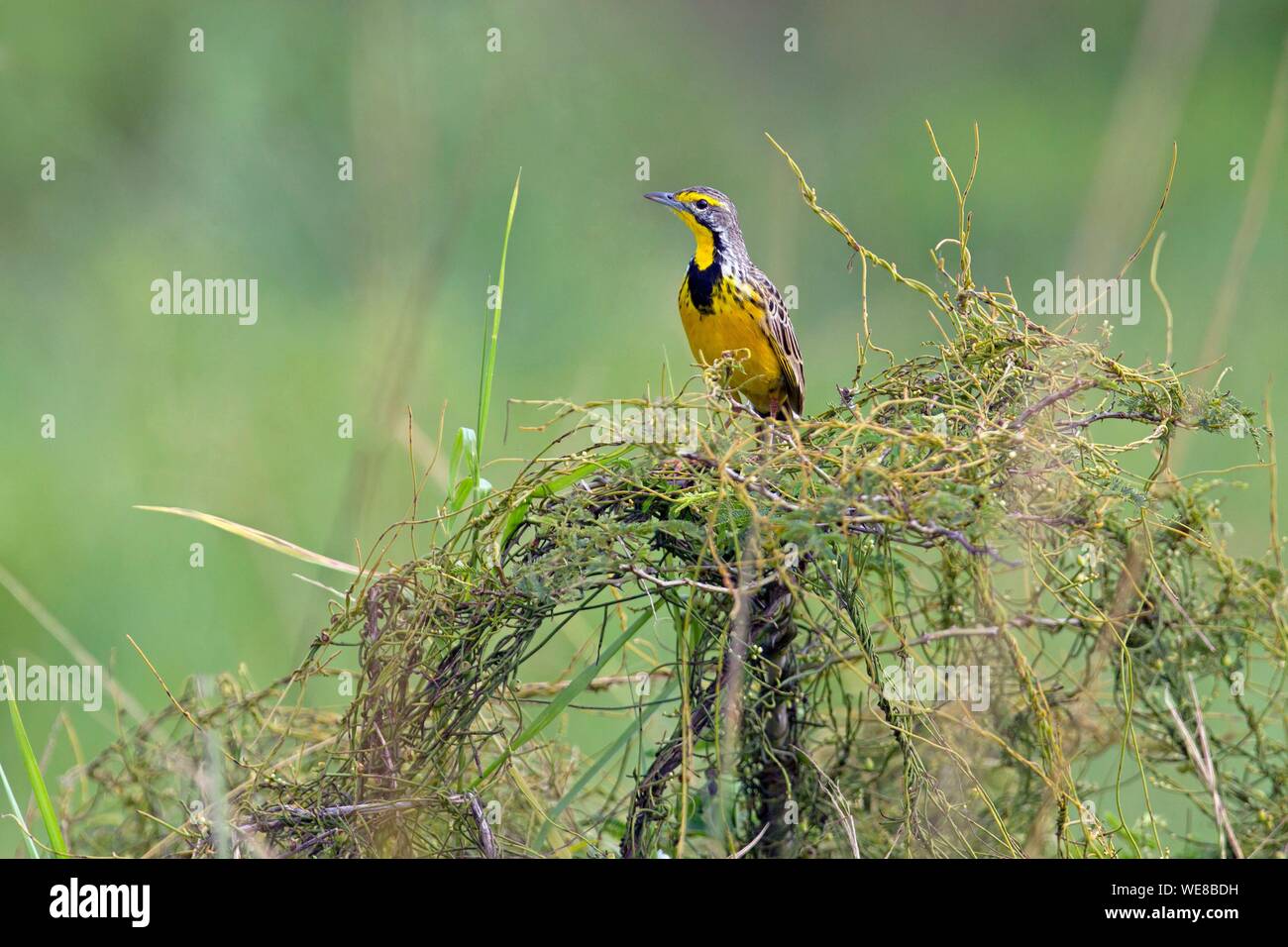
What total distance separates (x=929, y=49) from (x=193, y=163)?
4.48 m

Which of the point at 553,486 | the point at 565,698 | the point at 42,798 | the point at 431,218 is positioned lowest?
the point at 42,798

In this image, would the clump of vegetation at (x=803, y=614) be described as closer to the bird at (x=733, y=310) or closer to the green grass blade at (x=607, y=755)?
the green grass blade at (x=607, y=755)

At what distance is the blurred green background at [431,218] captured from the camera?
5.59 meters

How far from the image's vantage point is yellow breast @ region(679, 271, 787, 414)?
4.23m

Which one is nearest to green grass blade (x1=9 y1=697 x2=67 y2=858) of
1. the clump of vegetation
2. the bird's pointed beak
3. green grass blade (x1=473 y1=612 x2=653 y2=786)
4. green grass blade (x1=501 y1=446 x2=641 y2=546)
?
the clump of vegetation

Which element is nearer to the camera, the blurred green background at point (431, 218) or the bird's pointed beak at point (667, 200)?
the bird's pointed beak at point (667, 200)

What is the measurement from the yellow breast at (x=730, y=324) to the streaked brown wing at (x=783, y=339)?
0.07 ft

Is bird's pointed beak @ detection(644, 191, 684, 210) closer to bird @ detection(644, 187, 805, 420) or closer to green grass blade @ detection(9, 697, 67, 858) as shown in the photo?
bird @ detection(644, 187, 805, 420)

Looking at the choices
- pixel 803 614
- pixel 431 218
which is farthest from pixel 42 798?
pixel 431 218

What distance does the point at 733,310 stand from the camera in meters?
4.24

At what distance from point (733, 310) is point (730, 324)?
0.04 metres

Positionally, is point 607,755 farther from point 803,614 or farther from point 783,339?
point 783,339

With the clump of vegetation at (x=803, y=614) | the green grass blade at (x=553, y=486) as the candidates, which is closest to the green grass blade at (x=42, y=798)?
the clump of vegetation at (x=803, y=614)
